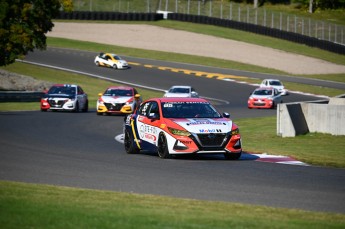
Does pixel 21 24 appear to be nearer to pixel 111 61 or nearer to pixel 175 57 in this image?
pixel 111 61

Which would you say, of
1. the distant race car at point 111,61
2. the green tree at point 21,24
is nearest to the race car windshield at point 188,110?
the green tree at point 21,24

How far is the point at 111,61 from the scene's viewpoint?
220 feet

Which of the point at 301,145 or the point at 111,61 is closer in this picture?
the point at 301,145

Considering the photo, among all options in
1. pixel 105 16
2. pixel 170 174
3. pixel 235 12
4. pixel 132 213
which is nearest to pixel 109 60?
pixel 105 16

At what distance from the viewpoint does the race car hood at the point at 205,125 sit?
18000 millimetres

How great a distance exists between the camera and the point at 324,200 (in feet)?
39.7

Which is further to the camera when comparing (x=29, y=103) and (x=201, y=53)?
(x=201, y=53)

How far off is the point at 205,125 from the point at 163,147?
39.0 inches

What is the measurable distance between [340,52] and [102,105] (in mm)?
44685

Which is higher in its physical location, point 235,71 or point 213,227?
point 213,227

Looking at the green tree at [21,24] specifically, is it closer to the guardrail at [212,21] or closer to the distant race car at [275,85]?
the distant race car at [275,85]

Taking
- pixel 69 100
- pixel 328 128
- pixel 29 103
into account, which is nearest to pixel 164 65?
pixel 29 103

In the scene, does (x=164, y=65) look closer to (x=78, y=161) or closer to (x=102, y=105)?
(x=102, y=105)

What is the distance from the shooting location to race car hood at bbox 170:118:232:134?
18.0m
